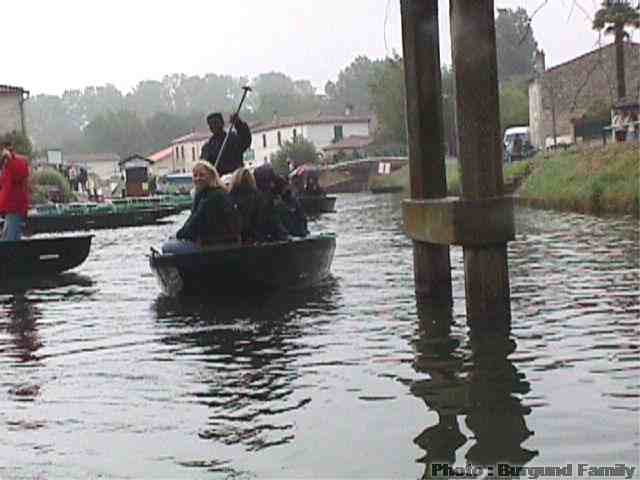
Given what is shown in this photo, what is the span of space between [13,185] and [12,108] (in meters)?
50.1

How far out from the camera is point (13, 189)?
17.1 m

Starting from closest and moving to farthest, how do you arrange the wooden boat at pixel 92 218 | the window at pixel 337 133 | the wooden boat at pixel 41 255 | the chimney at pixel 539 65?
1. the wooden boat at pixel 41 255
2. the wooden boat at pixel 92 218
3. the chimney at pixel 539 65
4. the window at pixel 337 133

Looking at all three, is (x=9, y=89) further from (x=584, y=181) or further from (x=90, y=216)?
(x=584, y=181)

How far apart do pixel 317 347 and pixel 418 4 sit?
3.29 meters

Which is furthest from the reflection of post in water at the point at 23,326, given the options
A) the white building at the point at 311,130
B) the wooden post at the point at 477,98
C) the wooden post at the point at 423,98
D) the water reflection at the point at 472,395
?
the white building at the point at 311,130

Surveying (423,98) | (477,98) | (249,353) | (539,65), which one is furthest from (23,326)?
(539,65)

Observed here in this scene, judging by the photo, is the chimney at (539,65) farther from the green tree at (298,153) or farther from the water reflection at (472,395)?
the water reflection at (472,395)

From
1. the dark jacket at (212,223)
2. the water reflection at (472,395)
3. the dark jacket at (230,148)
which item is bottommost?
the water reflection at (472,395)

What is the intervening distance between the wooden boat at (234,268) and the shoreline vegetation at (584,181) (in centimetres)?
1391

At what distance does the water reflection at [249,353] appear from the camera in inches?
287

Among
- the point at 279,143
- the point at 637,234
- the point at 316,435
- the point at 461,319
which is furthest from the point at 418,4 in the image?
the point at 279,143

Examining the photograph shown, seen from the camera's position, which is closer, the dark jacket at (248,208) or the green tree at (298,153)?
the dark jacket at (248,208)

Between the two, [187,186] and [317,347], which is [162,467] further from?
[187,186]

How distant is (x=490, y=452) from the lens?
6.38 meters
